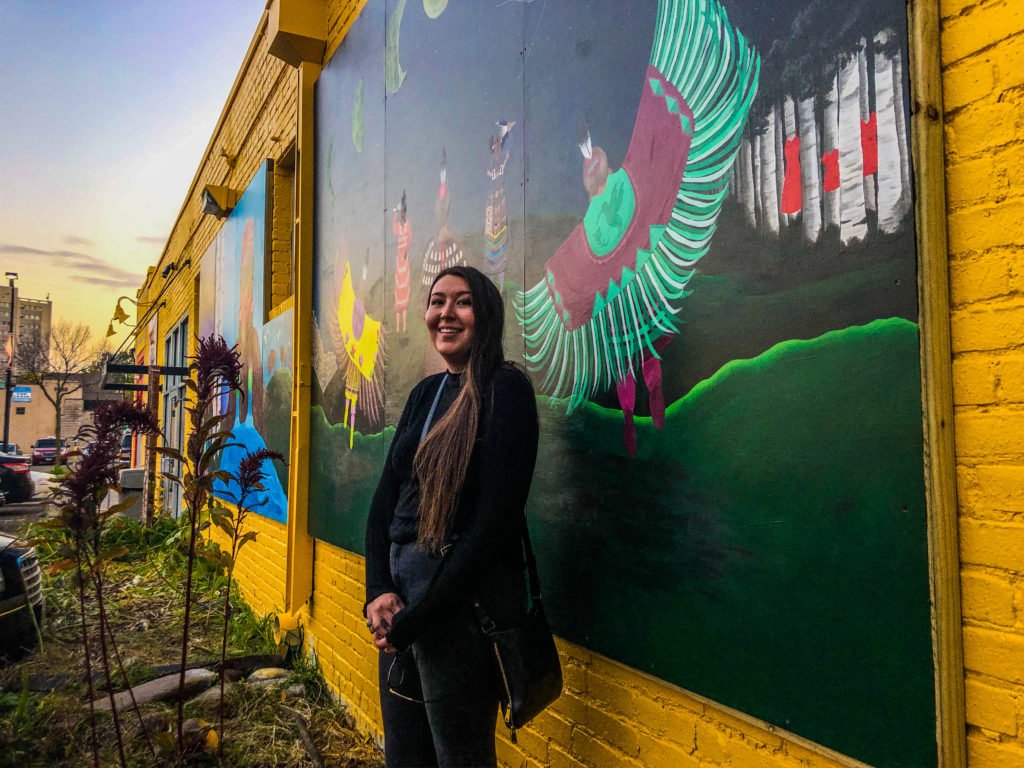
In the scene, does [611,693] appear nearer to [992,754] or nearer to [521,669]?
[521,669]

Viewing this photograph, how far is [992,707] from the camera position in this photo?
119 centimetres

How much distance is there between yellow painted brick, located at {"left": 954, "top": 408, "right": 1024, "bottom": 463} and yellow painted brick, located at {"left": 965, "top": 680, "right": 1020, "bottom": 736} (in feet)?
1.29

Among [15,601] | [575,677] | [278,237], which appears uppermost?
[278,237]

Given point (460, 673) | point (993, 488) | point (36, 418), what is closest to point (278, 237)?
point (460, 673)

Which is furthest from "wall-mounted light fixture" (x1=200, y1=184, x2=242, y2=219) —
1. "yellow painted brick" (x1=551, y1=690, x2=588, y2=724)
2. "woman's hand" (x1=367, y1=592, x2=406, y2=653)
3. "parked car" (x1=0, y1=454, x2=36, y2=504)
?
"parked car" (x1=0, y1=454, x2=36, y2=504)

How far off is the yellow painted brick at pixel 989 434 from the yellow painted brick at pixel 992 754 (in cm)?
48

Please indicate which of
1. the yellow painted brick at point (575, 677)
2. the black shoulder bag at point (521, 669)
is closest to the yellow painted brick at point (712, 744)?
the black shoulder bag at point (521, 669)

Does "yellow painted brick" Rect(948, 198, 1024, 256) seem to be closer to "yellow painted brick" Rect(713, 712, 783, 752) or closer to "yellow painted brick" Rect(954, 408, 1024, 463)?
"yellow painted brick" Rect(954, 408, 1024, 463)

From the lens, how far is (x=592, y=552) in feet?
6.93

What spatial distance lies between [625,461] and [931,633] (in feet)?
2.89

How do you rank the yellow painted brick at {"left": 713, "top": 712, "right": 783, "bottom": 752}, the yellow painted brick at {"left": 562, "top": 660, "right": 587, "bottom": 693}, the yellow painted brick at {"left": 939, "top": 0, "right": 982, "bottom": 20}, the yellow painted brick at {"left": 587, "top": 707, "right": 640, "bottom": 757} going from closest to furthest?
1. the yellow painted brick at {"left": 939, "top": 0, "right": 982, "bottom": 20}
2. the yellow painted brick at {"left": 713, "top": 712, "right": 783, "bottom": 752}
3. the yellow painted brick at {"left": 587, "top": 707, "right": 640, "bottom": 757}
4. the yellow painted brick at {"left": 562, "top": 660, "right": 587, "bottom": 693}

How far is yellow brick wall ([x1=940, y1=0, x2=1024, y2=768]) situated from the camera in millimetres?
1171

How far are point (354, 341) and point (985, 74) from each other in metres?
3.40

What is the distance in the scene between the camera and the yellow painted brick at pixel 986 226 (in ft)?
3.89
